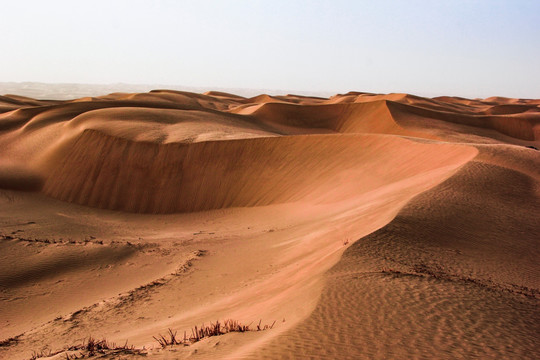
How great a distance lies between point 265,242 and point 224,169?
7.19m

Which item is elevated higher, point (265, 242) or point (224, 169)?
point (224, 169)

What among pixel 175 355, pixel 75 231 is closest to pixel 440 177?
pixel 175 355

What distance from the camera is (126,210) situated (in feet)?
51.2

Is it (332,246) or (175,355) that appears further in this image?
(332,246)

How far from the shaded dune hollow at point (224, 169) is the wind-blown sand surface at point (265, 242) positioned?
0.24 ft

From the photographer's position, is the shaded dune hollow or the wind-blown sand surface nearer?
the wind-blown sand surface

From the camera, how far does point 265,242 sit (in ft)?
32.7

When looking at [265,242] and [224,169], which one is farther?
[224,169]

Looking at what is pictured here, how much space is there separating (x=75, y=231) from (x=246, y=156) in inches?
283

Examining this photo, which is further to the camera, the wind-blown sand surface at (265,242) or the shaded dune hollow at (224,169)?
the shaded dune hollow at (224,169)

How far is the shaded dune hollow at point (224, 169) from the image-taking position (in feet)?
47.4

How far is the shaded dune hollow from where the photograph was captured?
14.4m

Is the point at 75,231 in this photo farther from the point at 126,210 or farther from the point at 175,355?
the point at 175,355

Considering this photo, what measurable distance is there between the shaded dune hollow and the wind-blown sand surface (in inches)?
2.9
